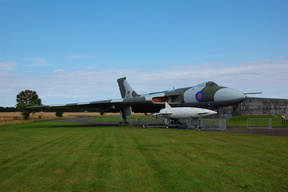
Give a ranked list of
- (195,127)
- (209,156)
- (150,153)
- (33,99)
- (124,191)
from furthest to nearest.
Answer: (33,99)
(195,127)
(150,153)
(209,156)
(124,191)

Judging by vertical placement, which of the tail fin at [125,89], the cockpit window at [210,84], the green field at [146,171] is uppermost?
the tail fin at [125,89]

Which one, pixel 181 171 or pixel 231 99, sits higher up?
pixel 231 99

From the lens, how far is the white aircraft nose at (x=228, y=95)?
2020cm

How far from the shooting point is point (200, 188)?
498 centimetres

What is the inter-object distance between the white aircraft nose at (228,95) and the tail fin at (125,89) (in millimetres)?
14141

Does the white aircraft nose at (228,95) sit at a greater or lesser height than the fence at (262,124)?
greater

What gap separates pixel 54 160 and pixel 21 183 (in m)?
2.38

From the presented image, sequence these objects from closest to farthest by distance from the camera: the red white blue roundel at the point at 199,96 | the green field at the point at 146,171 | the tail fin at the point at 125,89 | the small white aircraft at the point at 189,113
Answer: the green field at the point at 146,171, the small white aircraft at the point at 189,113, the red white blue roundel at the point at 199,96, the tail fin at the point at 125,89

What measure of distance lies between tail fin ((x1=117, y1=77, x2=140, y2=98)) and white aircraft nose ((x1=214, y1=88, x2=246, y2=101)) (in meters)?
14.1

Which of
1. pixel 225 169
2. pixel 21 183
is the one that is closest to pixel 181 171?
pixel 225 169

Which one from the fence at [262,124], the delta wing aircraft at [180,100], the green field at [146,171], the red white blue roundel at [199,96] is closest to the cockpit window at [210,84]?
the delta wing aircraft at [180,100]

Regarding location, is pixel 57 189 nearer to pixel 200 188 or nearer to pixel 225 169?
pixel 200 188

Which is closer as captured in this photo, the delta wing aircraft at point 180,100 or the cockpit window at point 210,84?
the delta wing aircraft at point 180,100

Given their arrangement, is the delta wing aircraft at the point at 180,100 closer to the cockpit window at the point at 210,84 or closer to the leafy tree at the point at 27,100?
the cockpit window at the point at 210,84
